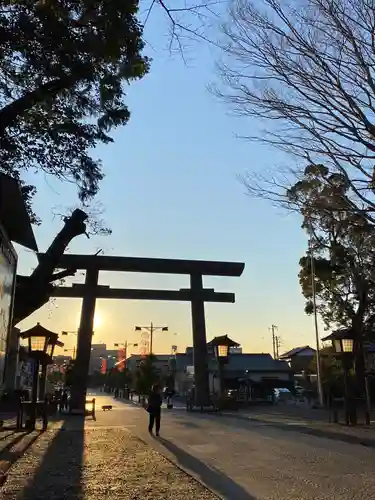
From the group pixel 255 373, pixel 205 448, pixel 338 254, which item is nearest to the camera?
pixel 205 448

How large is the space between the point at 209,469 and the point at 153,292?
70.9 ft

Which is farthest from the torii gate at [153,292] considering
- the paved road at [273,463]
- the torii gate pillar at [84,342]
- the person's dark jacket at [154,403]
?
the paved road at [273,463]

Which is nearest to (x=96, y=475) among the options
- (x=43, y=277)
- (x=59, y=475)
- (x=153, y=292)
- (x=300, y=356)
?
(x=59, y=475)

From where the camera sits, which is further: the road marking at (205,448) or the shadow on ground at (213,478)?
the road marking at (205,448)

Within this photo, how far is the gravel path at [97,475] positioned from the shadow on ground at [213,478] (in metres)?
0.21

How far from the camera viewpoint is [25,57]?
27.2 ft

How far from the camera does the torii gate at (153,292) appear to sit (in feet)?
90.0

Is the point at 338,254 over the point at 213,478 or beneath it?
over

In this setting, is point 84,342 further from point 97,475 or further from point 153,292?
point 97,475

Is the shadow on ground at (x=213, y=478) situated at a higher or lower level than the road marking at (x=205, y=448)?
lower

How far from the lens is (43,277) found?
12086 mm

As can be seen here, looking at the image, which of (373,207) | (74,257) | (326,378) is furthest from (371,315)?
(373,207)

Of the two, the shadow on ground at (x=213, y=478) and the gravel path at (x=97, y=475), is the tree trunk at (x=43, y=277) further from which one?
the shadow on ground at (x=213, y=478)

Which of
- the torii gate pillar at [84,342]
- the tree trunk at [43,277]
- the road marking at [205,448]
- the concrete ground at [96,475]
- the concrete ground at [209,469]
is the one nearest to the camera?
the concrete ground at [96,475]
